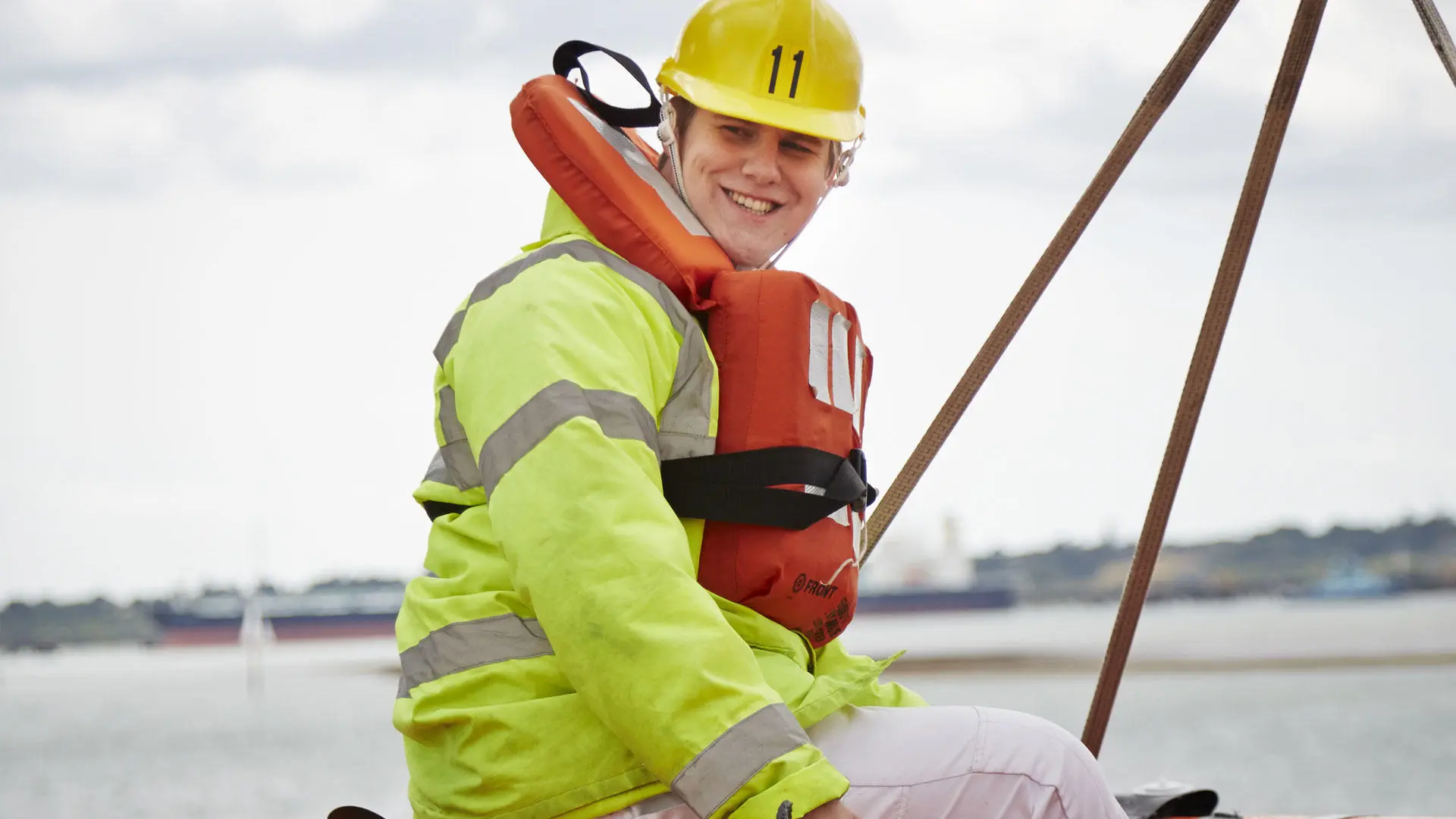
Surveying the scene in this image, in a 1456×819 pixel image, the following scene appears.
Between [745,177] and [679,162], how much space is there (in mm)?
117

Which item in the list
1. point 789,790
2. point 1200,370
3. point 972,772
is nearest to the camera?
point 789,790

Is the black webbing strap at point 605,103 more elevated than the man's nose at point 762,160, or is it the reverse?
the black webbing strap at point 605,103

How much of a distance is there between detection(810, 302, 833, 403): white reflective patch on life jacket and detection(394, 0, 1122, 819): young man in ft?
0.55

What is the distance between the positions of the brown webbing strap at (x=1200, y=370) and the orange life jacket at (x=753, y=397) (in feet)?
4.51

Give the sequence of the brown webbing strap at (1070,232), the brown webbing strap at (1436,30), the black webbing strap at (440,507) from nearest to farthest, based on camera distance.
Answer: the black webbing strap at (440,507) → the brown webbing strap at (1436,30) → the brown webbing strap at (1070,232)

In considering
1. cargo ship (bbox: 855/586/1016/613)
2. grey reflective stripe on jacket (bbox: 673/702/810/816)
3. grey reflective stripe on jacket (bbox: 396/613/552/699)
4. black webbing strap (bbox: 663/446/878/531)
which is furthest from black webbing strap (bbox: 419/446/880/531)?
cargo ship (bbox: 855/586/1016/613)

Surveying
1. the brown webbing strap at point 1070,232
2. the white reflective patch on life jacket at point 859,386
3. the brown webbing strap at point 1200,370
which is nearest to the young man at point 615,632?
the white reflective patch on life jacket at point 859,386

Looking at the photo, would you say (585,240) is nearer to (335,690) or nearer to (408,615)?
(408,615)

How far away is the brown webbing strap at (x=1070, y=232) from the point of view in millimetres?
3156

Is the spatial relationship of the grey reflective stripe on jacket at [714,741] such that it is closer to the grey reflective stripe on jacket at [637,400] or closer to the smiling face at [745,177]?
the grey reflective stripe on jacket at [637,400]

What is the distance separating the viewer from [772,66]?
2086mm

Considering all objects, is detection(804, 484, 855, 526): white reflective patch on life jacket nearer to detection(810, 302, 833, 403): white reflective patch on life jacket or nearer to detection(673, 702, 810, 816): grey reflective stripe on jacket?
detection(810, 302, 833, 403): white reflective patch on life jacket

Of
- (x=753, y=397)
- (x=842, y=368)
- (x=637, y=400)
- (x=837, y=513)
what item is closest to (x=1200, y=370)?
(x=842, y=368)

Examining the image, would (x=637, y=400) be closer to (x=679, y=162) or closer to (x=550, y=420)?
(x=550, y=420)
